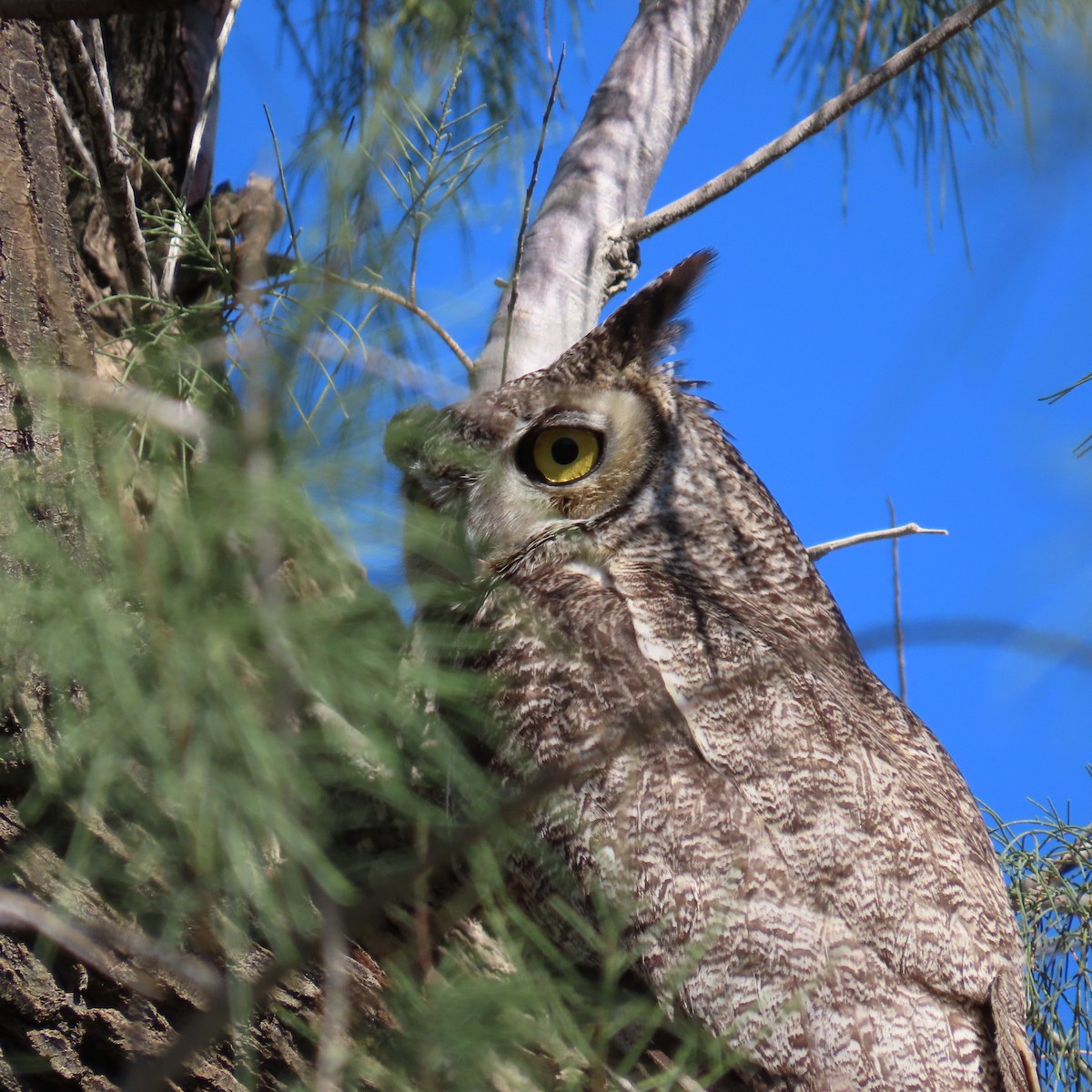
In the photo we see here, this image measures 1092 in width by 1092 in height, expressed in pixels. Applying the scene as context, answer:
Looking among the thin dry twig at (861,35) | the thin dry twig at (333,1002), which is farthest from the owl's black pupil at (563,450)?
the thin dry twig at (861,35)

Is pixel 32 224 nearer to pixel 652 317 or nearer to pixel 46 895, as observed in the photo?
pixel 46 895

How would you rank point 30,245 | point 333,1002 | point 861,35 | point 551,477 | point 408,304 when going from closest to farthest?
point 333,1002, point 30,245, point 408,304, point 551,477, point 861,35

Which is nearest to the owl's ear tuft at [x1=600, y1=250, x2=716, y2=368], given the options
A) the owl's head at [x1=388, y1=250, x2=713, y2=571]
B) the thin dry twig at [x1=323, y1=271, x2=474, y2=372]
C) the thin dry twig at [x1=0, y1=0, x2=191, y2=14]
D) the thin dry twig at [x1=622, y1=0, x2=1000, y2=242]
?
the owl's head at [x1=388, y1=250, x2=713, y2=571]

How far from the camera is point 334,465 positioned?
2.75ft

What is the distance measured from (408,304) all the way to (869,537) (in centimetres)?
121

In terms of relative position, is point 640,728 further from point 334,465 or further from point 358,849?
point 358,849

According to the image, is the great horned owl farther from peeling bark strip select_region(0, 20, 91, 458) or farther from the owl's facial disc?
peeling bark strip select_region(0, 20, 91, 458)

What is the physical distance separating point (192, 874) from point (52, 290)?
62 cm

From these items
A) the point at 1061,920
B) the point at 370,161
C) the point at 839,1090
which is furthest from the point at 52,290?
the point at 1061,920

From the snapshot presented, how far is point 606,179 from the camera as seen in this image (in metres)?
2.26

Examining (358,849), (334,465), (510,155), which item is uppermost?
(510,155)

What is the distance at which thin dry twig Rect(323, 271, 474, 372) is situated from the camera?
3.13 feet

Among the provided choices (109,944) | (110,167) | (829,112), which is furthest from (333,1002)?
(829,112)

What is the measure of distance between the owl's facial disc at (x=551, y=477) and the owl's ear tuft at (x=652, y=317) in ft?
0.47
